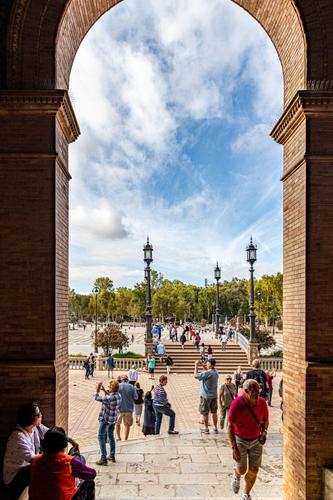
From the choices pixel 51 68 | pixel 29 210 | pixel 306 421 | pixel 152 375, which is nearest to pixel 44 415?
pixel 29 210

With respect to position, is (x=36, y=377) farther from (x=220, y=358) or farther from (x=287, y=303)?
(x=220, y=358)

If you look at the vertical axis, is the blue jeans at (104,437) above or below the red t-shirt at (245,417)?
below

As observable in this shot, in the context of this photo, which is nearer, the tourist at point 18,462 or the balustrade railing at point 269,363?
the tourist at point 18,462

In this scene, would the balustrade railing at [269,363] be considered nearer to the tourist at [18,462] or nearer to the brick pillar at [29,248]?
the brick pillar at [29,248]

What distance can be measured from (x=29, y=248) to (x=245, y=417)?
3656 mm

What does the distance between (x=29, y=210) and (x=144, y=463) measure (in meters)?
4.70

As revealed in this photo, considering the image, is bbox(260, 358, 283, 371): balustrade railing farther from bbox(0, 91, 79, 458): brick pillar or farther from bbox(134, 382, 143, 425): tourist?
bbox(0, 91, 79, 458): brick pillar

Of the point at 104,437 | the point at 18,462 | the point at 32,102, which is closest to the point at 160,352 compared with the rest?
the point at 104,437

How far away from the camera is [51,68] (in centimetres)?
569

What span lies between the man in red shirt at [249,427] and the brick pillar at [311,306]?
592 mm

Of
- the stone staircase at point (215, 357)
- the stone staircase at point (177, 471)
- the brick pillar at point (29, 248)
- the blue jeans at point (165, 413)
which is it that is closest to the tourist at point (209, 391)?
the stone staircase at point (177, 471)

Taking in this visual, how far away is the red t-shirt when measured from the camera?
5.17 m

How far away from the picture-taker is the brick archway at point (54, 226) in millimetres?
5348

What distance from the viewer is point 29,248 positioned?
555 centimetres
